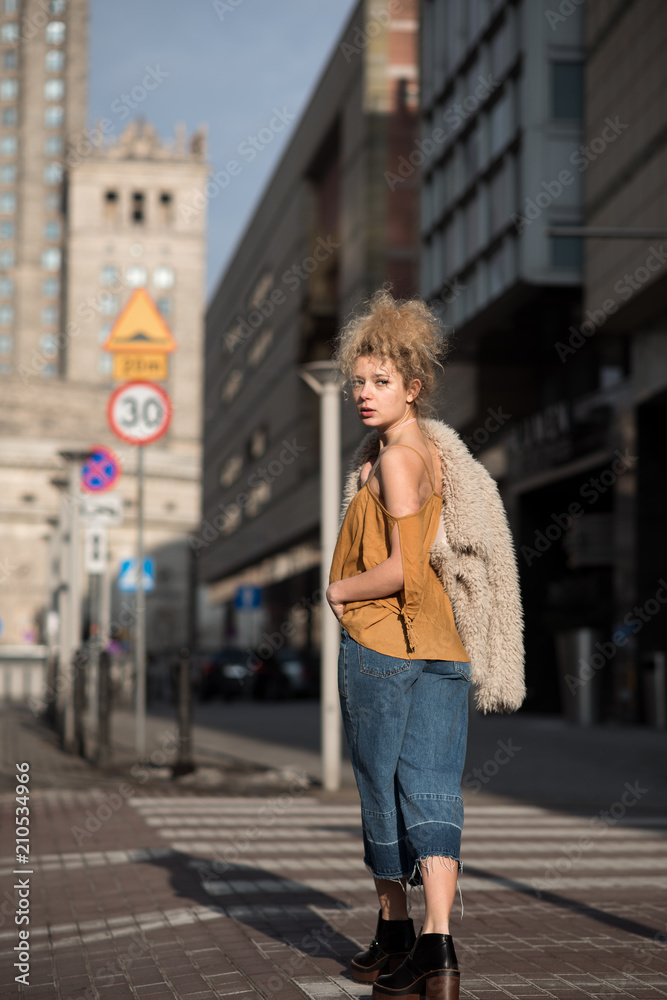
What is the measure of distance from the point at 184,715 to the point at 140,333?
152 inches

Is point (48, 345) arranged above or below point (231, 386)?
above

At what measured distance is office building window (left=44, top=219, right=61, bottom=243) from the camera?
129 meters

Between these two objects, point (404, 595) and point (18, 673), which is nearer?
point (404, 595)

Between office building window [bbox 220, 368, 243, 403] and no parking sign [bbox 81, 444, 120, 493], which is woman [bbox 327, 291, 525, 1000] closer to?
no parking sign [bbox 81, 444, 120, 493]

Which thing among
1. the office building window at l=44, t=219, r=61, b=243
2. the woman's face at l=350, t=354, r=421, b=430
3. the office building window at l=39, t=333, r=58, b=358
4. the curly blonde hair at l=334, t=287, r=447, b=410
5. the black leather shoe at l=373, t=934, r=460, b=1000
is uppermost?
the office building window at l=44, t=219, r=61, b=243

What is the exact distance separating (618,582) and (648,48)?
26.9ft

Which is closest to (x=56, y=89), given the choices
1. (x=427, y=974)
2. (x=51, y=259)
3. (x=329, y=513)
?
(x=51, y=259)

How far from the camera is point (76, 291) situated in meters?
111

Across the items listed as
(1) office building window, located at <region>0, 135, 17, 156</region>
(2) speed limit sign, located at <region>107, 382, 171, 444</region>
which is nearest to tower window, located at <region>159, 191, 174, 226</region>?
(1) office building window, located at <region>0, 135, 17, 156</region>

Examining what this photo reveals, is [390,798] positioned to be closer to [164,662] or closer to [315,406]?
[164,662]

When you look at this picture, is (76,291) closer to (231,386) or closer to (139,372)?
(231,386)

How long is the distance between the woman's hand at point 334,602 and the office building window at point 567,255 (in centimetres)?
1935

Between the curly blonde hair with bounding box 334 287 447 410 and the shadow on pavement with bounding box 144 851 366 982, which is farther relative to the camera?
the shadow on pavement with bounding box 144 851 366 982

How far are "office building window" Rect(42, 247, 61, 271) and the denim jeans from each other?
129928 mm
